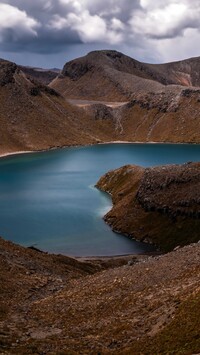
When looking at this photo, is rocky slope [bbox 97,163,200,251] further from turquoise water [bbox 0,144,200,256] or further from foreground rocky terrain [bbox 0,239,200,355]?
foreground rocky terrain [bbox 0,239,200,355]

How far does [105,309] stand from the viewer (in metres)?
37.4

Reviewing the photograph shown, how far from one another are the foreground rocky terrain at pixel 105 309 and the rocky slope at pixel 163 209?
34602mm

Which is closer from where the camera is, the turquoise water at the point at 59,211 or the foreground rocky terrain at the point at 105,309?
the foreground rocky terrain at the point at 105,309

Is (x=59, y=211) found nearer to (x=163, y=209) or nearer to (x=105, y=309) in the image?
(x=163, y=209)

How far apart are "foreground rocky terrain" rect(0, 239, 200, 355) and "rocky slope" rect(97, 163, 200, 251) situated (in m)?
34.6

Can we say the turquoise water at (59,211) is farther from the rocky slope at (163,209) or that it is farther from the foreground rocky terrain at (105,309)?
the foreground rocky terrain at (105,309)

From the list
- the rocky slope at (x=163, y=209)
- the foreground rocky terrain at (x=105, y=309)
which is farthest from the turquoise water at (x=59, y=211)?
the foreground rocky terrain at (x=105, y=309)

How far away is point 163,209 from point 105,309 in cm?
5748

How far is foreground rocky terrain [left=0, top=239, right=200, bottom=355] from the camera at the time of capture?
2853 centimetres

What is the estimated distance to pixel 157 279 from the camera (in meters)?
41.2

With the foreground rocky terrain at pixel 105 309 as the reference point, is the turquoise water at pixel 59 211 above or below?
below

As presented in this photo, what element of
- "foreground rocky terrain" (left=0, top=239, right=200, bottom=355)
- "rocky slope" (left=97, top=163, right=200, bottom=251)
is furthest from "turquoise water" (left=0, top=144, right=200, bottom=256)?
"foreground rocky terrain" (left=0, top=239, right=200, bottom=355)

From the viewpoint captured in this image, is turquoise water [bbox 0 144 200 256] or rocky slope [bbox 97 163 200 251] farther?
turquoise water [bbox 0 144 200 256]

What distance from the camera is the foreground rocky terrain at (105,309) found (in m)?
28.5
